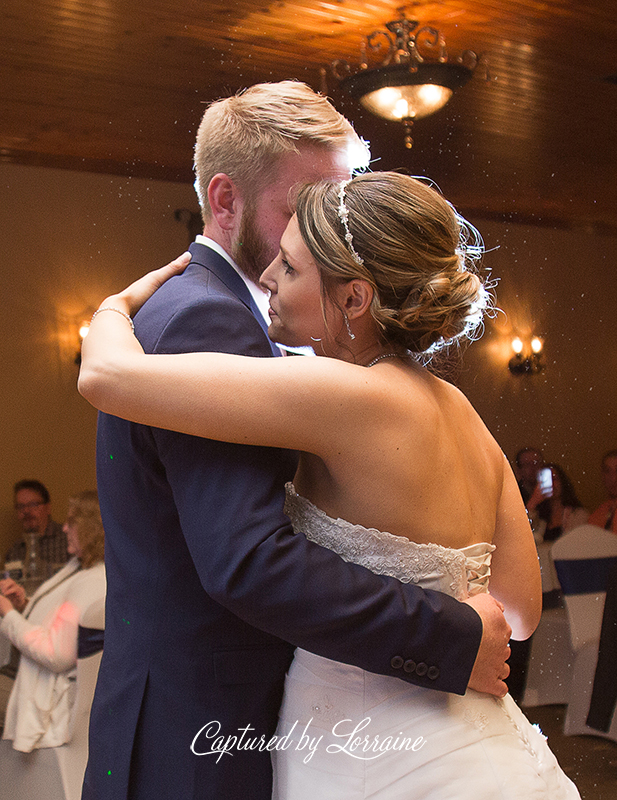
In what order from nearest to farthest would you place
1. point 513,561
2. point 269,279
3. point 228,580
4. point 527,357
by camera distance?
point 228,580 → point 269,279 → point 513,561 → point 527,357

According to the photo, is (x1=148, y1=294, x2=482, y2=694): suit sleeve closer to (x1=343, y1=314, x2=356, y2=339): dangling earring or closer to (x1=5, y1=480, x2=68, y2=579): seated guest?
(x1=343, y1=314, x2=356, y2=339): dangling earring

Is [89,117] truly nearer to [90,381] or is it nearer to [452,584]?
[90,381]

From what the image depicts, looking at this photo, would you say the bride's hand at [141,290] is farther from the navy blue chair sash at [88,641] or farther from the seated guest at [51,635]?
the navy blue chair sash at [88,641]

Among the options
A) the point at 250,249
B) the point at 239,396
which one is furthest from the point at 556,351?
the point at 239,396

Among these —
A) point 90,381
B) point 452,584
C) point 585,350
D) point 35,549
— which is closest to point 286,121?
point 90,381

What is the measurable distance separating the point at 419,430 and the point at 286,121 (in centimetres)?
63

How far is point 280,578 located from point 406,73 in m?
2.16

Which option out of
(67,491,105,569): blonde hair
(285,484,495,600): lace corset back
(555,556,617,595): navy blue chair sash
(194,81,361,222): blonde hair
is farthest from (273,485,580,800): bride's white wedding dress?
(555,556,617,595): navy blue chair sash

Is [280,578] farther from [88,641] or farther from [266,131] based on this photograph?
[88,641]

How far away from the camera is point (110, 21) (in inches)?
97.0

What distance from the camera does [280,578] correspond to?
1.07 metres

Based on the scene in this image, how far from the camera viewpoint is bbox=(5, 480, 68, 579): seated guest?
8.03ft

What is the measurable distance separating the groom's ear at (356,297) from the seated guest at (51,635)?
1499mm

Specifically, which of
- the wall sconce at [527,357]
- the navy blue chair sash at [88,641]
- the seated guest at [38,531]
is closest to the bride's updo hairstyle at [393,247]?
the seated guest at [38,531]
